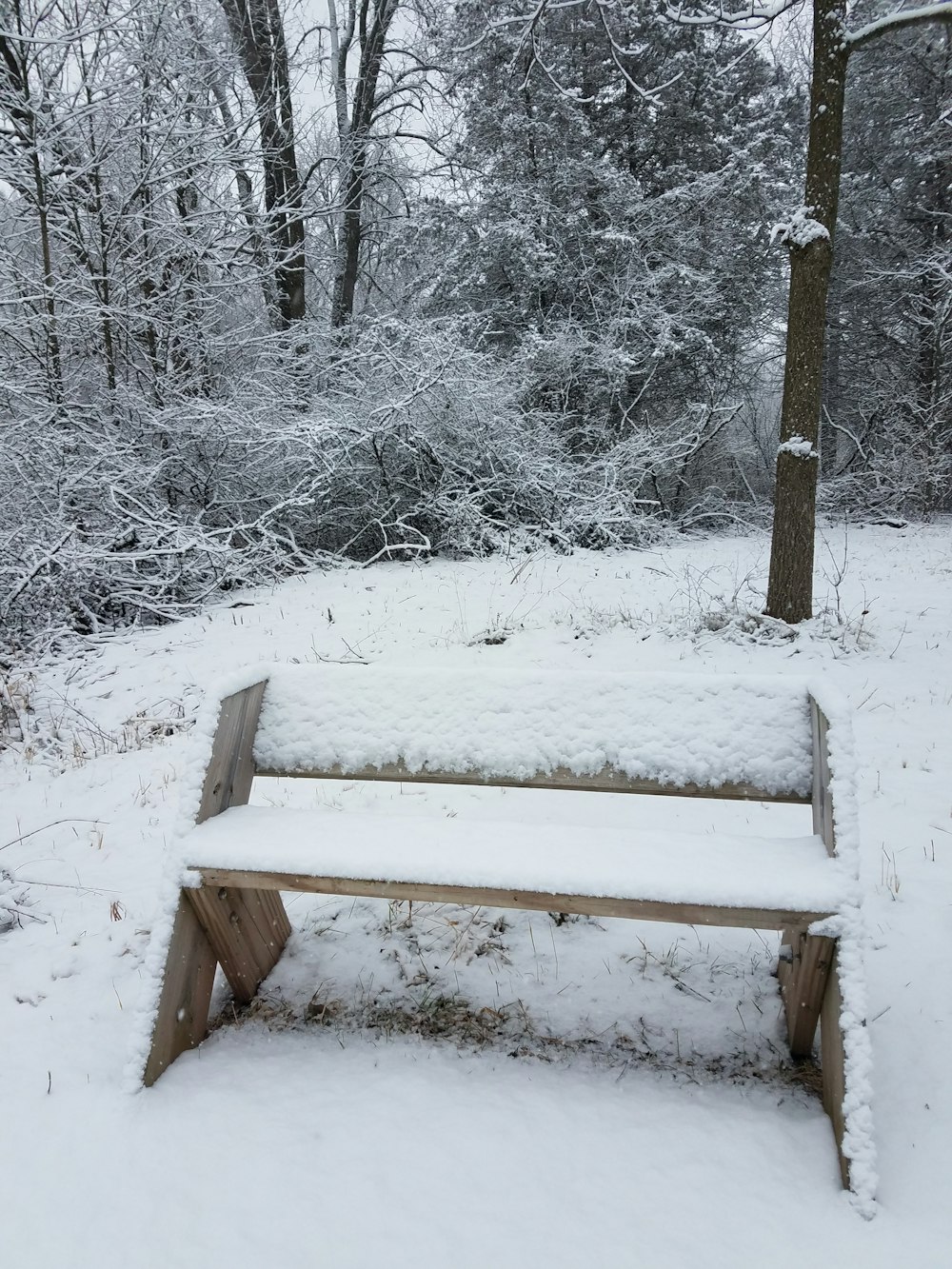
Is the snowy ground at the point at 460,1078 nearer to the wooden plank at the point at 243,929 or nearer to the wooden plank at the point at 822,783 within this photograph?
the wooden plank at the point at 243,929

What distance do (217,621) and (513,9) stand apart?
10934 mm

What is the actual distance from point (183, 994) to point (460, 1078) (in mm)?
769

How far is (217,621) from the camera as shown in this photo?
21.8 feet

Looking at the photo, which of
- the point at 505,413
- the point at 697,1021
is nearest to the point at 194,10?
the point at 505,413

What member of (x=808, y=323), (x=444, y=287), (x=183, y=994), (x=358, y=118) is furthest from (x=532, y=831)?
(x=358, y=118)

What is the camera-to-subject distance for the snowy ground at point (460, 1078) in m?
1.49

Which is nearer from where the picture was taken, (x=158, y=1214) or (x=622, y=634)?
(x=158, y=1214)

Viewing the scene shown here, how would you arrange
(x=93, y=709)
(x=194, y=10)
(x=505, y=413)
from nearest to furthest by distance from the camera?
1. (x=93, y=709)
2. (x=194, y=10)
3. (x=505, y=413)

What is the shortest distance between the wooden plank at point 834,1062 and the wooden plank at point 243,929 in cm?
148

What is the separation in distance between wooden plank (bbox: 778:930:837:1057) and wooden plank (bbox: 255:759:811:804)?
36cm

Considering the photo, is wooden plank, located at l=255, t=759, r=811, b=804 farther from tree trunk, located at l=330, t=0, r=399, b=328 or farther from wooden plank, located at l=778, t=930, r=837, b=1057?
tree trunk, located at l=330, t=0, r=399, b=328

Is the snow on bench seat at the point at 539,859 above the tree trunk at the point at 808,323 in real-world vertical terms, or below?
below

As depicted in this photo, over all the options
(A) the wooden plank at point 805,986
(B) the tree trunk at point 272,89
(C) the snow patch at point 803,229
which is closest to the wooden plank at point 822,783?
(A) the wooden plank at point 805,986

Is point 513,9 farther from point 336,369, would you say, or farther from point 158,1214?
point 158,1214
